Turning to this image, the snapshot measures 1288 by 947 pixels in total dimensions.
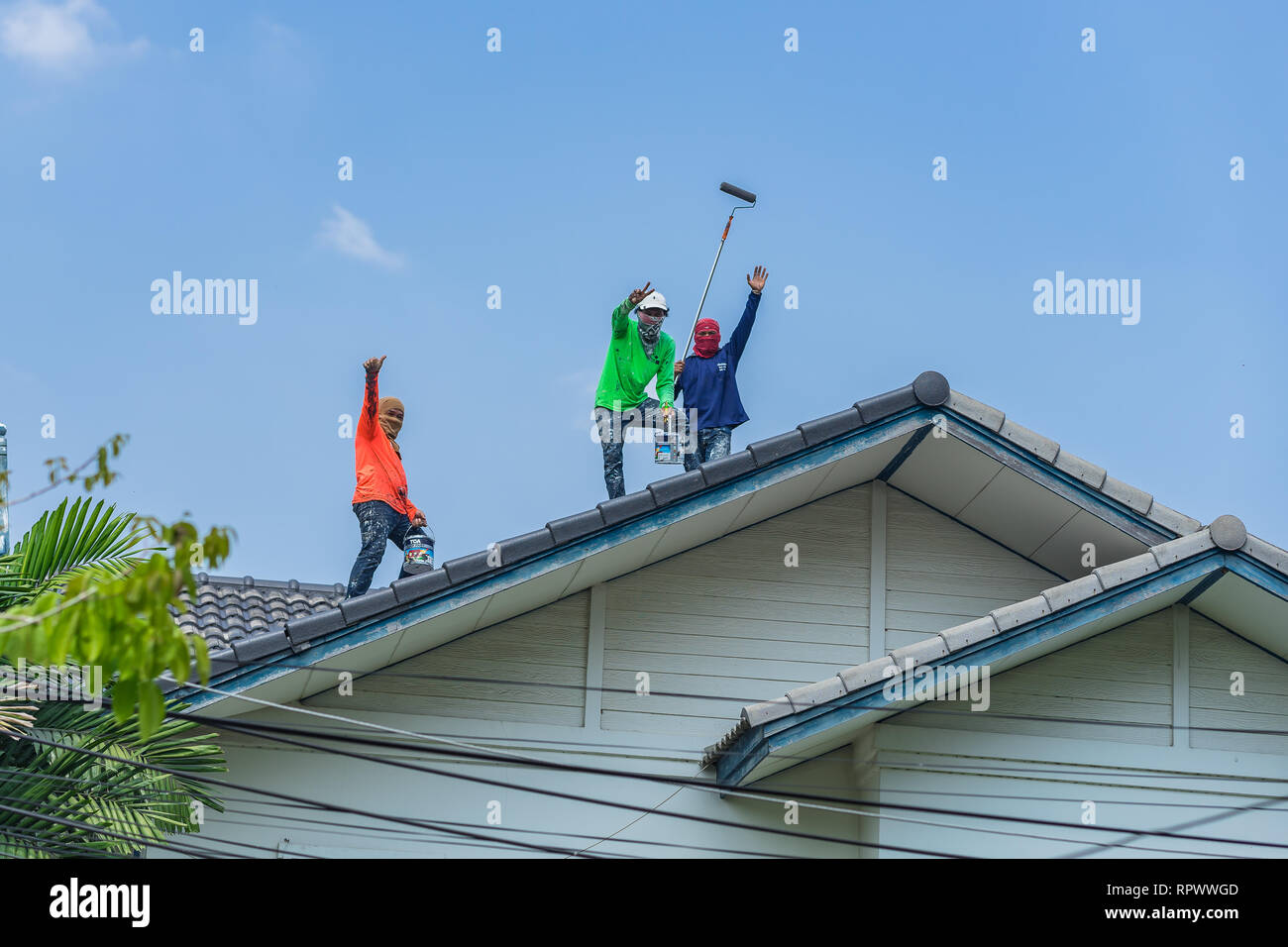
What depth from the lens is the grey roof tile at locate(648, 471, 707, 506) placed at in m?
10.4

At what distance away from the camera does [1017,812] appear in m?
10.5

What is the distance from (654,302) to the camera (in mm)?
12219

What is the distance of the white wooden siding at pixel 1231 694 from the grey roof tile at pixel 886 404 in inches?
105

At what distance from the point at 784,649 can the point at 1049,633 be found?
81.2 inches

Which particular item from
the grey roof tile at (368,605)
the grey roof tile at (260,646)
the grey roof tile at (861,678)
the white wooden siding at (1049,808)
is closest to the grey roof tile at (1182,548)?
the white wooden siding at (1049,808)

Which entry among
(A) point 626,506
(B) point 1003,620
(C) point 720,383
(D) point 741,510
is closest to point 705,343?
(C) point 720,383

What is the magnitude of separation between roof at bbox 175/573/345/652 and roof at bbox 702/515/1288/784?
3365 millimetres

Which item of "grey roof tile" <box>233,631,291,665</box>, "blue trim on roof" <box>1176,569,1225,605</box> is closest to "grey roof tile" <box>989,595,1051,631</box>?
"blue trim on roof" <box>1176,569,1225,605</box>

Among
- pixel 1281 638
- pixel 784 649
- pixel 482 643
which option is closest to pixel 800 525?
pixel 784 649

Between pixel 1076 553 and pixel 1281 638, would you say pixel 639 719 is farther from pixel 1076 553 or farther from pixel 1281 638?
pixel 1281 638

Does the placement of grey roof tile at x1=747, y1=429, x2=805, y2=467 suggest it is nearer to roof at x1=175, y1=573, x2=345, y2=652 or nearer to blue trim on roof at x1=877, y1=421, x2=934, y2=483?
blue trim on roof at x1=877, y1=421, x2=934, y2=483

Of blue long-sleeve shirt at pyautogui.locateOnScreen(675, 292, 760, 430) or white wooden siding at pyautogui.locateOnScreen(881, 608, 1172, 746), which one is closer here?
white wooden siding at pyautogui.locateOnScreen(881, 608, 1172, 746)
